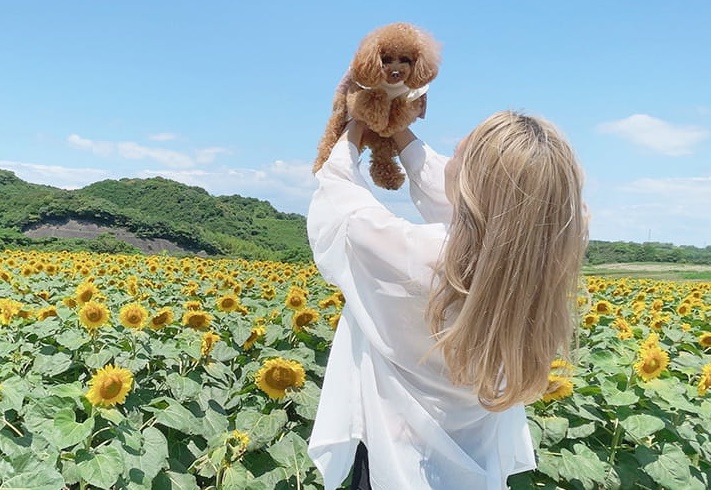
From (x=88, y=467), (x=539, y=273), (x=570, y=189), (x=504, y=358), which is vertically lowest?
(x=88, y=467)

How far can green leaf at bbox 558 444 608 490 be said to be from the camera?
2316 millimetres

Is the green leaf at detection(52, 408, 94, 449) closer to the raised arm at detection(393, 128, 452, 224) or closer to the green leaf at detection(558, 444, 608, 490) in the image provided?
the raised arm at detection(393, 128, 452, 224)

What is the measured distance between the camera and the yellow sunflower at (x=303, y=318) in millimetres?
3033

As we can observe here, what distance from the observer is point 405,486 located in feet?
5.17

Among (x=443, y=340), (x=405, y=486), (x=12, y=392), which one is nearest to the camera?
(x=443, y=340)

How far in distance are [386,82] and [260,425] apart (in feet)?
4.13

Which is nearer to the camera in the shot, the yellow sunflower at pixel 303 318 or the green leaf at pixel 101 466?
the green leaf at pixel 101 466

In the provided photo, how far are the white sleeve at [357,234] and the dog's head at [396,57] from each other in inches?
9.5

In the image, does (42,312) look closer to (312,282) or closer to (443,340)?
(443,340)

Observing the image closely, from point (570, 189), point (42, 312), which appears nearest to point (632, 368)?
point (570, 189)

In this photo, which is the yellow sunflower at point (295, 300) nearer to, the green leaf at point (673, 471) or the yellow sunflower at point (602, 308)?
the green leaf at point (673, 471)

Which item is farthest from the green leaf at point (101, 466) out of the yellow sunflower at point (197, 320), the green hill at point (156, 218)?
the green hill at point (156, 218)

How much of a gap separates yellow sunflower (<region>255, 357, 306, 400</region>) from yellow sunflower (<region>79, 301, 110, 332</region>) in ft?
2.85

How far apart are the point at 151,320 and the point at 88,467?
1.27m
